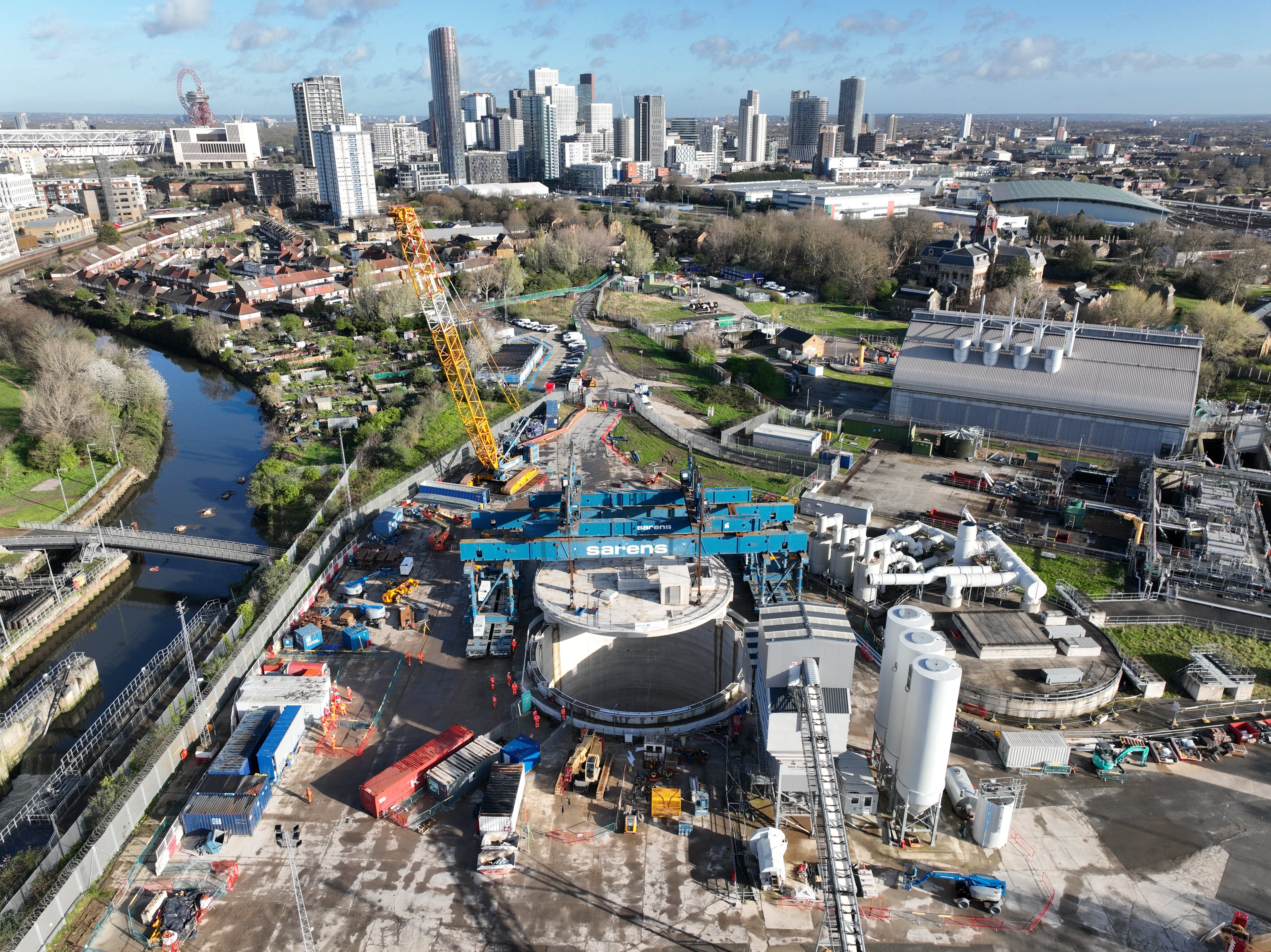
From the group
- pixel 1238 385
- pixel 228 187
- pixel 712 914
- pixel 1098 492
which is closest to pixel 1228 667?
pixel 1098 492

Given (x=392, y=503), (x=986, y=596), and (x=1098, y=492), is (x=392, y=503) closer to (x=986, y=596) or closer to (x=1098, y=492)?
(x=986, y=596)

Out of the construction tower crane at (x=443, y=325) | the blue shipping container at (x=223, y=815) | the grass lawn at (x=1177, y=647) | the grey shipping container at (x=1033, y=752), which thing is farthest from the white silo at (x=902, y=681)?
the construction tower crane at (x=443, y=325)

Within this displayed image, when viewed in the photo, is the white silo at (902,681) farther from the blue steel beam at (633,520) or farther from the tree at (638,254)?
the tree at (638,254)

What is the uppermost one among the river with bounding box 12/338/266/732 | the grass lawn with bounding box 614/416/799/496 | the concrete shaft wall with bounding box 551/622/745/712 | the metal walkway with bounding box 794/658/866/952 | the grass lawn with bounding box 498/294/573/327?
the metal walkway with bounding box 794/658/866/952

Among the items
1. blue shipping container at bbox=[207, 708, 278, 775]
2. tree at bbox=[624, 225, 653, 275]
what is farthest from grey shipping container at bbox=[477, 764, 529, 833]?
tree at bbox=[624, 225, 653, 275]

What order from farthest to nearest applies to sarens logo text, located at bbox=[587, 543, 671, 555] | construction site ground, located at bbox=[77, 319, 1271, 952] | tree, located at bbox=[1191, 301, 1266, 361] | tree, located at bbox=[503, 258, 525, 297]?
tree, located at bbox=[503, 258, 525, 297] → tree, located at bbox=[1191, 301, 1266, 361] → sarens logo text, located at bbox=[587, 543, 671, 555] → construction site ground, located at bbox=[77, 319, 1271, 952]

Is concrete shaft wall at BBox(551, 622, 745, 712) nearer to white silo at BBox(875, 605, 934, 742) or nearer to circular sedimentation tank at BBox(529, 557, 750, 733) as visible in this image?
circular sedimentation tank at BBox(529, 557, 750, 733)

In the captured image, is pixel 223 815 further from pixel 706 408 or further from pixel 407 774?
pixel 706 408
